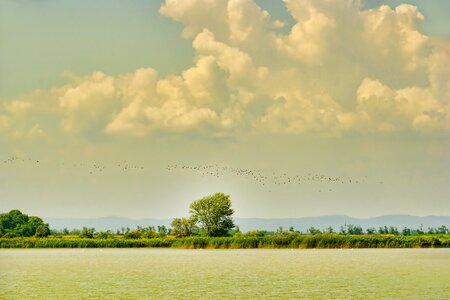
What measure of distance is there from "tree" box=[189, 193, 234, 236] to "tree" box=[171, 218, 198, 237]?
2004mm

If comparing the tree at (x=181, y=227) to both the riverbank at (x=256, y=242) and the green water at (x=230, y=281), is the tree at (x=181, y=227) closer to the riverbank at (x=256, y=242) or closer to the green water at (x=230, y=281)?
the riverbank at (x=256, y=242)

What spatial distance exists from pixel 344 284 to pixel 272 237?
159 ft

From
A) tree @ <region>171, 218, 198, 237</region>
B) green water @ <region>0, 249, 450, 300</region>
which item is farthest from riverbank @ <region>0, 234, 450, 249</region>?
green water @ <region>0, 249, 450, 300</region>

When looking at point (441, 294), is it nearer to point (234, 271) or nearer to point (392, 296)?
point (392, 296)

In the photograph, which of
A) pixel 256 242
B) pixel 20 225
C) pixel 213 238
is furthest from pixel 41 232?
pixel 256 242

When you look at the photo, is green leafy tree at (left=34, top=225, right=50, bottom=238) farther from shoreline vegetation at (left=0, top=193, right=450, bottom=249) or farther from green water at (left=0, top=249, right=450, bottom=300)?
green water at (left=0, top=249, right=450, bottom=300)

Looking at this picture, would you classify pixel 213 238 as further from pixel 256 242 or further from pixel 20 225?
pixel 20 225

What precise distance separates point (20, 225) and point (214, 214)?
39.2 metres

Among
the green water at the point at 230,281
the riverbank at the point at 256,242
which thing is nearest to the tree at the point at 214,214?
the riverbank at the point at 256,242

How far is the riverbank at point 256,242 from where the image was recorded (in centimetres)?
8438

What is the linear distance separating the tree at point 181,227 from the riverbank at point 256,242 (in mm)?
11090

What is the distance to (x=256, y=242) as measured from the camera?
8656 centimetres

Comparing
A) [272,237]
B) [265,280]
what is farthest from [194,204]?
[265,280]

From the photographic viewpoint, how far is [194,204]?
111812mm
